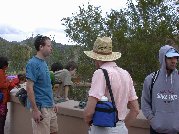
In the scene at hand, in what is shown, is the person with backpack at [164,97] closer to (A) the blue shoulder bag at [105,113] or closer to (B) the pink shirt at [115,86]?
(B) the pink shirt at [115,86]

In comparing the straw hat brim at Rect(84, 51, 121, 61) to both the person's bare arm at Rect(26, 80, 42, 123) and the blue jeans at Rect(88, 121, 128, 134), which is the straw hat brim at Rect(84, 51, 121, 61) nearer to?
the blue jeans at Rect(88, 121, 128, 134)

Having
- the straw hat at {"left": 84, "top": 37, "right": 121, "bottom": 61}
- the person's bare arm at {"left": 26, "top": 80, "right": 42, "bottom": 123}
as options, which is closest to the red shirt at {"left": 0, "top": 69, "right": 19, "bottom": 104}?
the person's bare arm at {"left": 26, "top": 80, "right": 42, "bottom": 123}

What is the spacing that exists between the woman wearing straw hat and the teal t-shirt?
1.12 metres

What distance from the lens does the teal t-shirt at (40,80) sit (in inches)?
173

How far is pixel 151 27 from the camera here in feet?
26.6

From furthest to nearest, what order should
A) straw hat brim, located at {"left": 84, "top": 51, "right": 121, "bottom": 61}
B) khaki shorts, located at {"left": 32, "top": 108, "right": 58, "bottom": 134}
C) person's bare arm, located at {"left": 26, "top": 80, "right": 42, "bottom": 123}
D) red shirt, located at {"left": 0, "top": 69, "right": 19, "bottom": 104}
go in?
red shirt, located at {"left": 0, "top": 69, "right": 19, "bottom": 104} → khaki shorts, located at {"left": 32, "top": 108, "right": 58, "bottom": 134} → person's bare arm, located at {"left": 26, "top": 80, "right": 42, "bottom": 123} → straw hat brim, located at {"left": 84, "top": 51, "right": 121, "bottom": 61}

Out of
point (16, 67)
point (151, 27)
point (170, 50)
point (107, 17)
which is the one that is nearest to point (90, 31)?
point (107, 17)

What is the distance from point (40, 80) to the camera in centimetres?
446

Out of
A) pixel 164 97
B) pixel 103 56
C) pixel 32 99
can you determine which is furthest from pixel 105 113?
pixel 32 99

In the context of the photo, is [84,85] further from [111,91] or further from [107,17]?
[111,91]

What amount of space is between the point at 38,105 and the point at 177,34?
179 inches

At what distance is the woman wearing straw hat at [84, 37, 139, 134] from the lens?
3148mm

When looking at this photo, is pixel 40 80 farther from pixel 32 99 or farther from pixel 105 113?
pixel 105 113

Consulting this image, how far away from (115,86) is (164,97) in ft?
2.02
